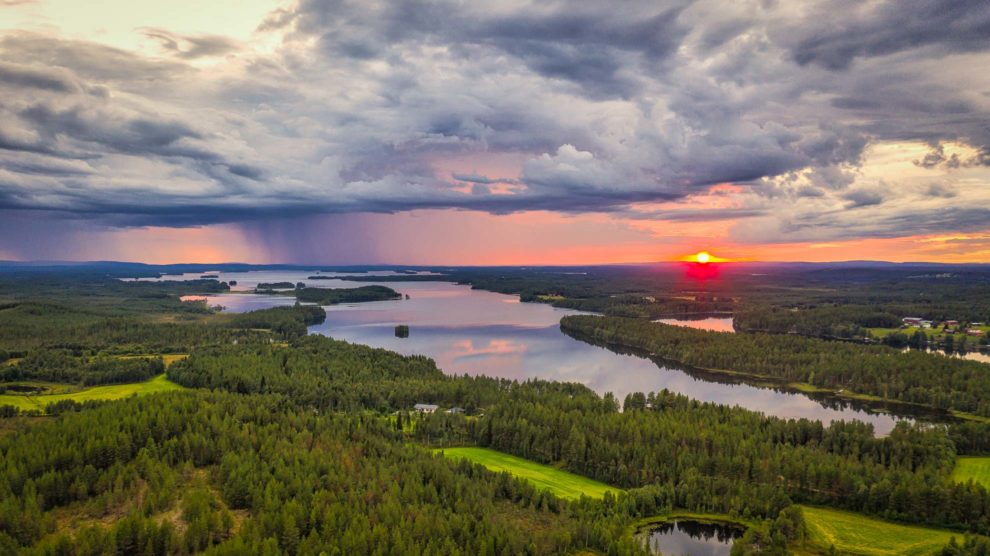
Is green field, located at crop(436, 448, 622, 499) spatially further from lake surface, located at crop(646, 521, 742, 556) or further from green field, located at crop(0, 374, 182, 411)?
green field, located at crop(0, 374, 182, 411)

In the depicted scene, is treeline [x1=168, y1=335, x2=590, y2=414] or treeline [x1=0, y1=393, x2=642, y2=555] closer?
treeline [x1=0, y1=393, x2=642, y2=555]

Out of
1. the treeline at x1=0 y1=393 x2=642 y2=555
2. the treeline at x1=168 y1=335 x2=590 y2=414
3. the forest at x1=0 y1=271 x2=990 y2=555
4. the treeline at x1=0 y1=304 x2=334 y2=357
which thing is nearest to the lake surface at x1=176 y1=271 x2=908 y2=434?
the treeline at x1=168 y1=335 x2=590 y2=414

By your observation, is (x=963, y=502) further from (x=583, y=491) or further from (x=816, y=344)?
(x=816, y=344)

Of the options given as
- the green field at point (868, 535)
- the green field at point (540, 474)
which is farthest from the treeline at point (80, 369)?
the green field at point (868, 535)

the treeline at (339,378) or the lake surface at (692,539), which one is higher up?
the treeline at (339,378)

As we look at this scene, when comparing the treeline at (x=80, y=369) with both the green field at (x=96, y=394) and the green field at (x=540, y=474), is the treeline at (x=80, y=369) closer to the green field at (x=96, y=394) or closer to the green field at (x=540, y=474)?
the green field at (x=96, y=394)

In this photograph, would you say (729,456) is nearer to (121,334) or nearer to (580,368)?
(580,368)
